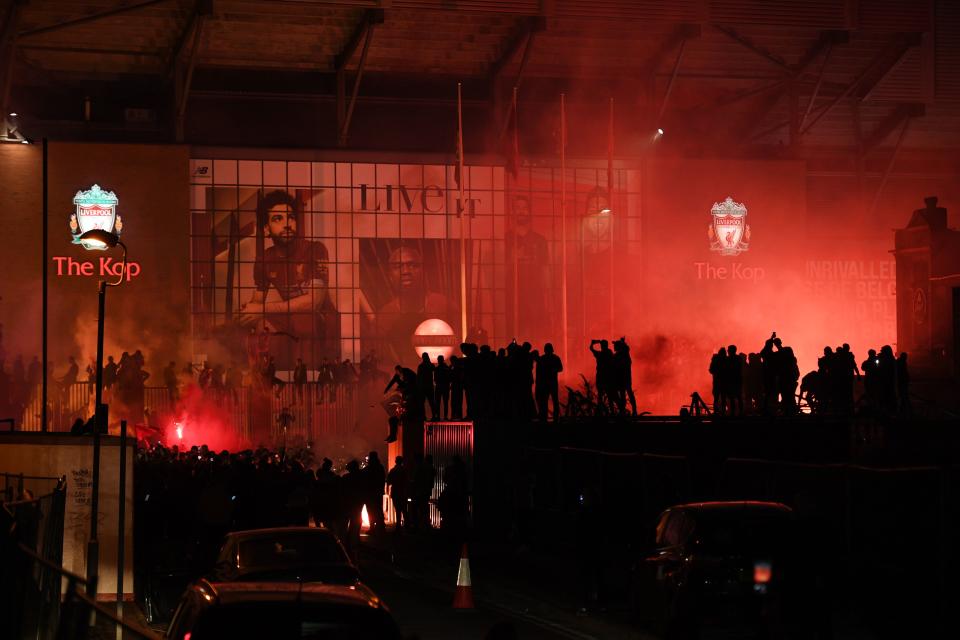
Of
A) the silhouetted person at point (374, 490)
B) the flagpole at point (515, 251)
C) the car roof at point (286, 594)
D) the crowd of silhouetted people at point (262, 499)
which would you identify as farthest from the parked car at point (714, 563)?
the flagpole at point (515, 251)

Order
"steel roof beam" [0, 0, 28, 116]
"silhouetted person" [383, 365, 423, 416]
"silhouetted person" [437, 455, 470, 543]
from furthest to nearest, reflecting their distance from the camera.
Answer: "steel roof beam" [0, 0, 28, 116], "silhouetted person" [383, 365, 423, 416], "silhouetted person" [437, 455, 470, 543]

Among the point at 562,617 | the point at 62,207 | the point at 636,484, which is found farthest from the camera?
the point at 62,207

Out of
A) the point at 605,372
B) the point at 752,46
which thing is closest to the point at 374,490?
the point at 605,372

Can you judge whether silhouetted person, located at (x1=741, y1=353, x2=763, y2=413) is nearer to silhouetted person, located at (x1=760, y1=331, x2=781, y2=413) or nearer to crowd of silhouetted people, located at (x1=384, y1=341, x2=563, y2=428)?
silhouetted person, located at (x1=760, y1=331, x2=781, y2=413)

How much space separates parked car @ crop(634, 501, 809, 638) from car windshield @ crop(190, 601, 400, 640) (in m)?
4.72

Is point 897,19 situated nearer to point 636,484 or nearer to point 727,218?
point 727,218

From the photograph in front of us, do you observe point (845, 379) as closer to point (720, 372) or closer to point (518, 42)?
point (720, 372)

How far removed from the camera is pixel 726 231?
159ft

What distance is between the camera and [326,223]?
47156 mm

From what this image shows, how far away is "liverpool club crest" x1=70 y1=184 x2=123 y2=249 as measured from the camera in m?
43.8

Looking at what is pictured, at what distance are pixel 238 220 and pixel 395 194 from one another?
17.9 ft

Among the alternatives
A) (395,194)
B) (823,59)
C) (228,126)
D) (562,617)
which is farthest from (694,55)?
(562,617)

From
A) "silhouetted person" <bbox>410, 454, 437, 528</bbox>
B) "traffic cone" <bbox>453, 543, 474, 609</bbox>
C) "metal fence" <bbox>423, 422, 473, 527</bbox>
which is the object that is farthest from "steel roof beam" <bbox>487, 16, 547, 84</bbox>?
"traffic cone" <bbox>453, 543, 474, 609</bbox>

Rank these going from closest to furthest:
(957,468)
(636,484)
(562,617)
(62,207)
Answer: (957,468) → (562,617) → (636,484) → (62,207)
